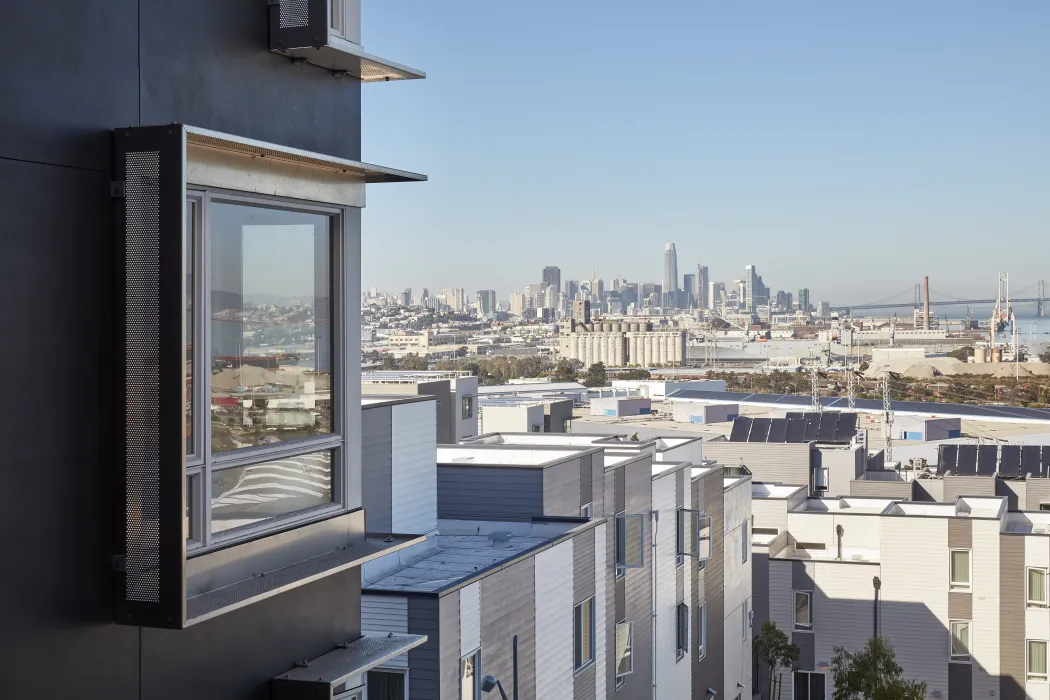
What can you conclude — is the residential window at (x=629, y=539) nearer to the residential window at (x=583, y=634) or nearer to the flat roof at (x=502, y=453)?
the flat roof at (x=502, y=453)

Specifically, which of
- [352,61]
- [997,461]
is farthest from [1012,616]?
[352,61]

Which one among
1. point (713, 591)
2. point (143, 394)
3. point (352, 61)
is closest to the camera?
point (143, 394)

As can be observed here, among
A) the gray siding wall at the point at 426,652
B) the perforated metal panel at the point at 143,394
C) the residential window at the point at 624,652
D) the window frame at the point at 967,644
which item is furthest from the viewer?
the window frame at the point at 967,644

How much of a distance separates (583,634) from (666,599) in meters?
5.25

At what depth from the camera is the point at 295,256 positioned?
4.97 m

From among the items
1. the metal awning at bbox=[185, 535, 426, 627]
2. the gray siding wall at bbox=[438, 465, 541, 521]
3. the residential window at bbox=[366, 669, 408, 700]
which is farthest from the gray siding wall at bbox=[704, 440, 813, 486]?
the metal awning at bbox=[185, 535, 426, 627]

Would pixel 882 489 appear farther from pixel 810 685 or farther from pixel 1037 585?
pixel 810 685

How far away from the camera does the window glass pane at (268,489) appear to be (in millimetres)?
4578

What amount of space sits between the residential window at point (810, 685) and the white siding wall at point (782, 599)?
0.25 meters

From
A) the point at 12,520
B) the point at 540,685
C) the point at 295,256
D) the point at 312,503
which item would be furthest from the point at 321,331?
the point at 540,685

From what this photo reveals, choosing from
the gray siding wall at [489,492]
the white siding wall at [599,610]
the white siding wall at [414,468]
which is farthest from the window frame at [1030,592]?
the white siding wall at [414,468]

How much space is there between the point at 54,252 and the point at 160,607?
4.12ft

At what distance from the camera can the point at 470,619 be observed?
9.84 meters

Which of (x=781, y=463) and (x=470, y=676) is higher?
(x=470, y=676)
